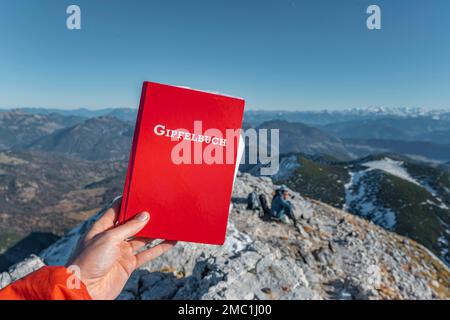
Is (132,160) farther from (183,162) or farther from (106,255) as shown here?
(106,255)

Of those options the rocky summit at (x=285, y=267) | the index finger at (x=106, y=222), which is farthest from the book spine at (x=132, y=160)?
the rocky summit at (x=285, y=267)

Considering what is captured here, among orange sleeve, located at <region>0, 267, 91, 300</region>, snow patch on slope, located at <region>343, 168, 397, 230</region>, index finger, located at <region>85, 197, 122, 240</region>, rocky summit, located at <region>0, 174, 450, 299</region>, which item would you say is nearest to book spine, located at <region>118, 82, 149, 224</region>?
index finger, located at <region>85, 197, 122, 240</region>

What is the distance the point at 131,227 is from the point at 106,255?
0.46 m

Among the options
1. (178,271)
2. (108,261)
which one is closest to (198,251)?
(178,271)

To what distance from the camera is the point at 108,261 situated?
3650mm

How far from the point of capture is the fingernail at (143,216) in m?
3.81

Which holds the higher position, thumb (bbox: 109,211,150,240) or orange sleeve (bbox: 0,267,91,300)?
thumb (bbox: 109,211,150,240)

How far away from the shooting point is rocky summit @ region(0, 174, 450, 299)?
27.5 feet

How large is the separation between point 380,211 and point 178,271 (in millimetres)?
159377

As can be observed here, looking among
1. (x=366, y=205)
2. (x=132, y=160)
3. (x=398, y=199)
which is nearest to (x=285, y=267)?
(x=132, y=160)

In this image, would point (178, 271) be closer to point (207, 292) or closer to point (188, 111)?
point (207, 292)

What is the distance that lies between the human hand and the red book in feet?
0.70

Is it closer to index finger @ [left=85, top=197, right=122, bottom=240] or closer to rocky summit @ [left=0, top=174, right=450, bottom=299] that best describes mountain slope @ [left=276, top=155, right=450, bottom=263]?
rocky summit @ [left=0, top=174, right=450, bottom=299]

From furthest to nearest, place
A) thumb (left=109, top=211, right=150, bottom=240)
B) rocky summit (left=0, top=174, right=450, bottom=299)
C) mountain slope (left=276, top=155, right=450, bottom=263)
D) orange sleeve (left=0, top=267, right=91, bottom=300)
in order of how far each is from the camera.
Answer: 1. mountain slope (left=276, top=155, right=450, bottom=263)
2. rocky summit (left=0, top=174, right=450, bottom=299)
3. thumb (left=109, top=211, right=150, bottom=240)
4. orange sleeve (left=0, top=267, right=91, bottom=300)
